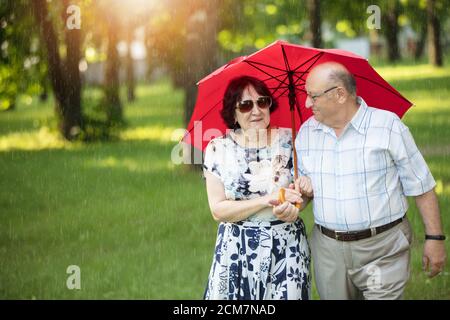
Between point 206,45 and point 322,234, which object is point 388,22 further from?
point 322,234

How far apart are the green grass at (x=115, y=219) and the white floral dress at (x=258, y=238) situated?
9.05 ft

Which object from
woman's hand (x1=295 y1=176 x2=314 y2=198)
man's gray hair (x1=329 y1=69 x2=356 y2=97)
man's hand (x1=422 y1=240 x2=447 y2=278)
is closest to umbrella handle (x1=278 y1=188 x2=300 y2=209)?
woman's hand (x1=295 y1=176 x2=314 y2=198)

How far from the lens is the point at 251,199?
407cm

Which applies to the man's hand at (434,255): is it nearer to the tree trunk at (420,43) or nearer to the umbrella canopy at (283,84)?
the umbrella canopy at (283,84)

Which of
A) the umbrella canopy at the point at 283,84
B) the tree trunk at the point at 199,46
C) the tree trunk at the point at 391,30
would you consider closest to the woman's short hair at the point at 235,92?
the umbrella canopy at the point at 283,84

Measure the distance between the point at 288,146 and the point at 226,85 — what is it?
0.61 metres

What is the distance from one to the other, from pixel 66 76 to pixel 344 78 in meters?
16.1

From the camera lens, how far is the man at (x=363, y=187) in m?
3.93

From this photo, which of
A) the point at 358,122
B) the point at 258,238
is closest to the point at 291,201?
the point at 258,238

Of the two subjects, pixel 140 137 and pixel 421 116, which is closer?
pixel 421 116

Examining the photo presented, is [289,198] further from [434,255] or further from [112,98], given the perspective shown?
[112,98]

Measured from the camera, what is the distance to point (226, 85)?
4477mm
